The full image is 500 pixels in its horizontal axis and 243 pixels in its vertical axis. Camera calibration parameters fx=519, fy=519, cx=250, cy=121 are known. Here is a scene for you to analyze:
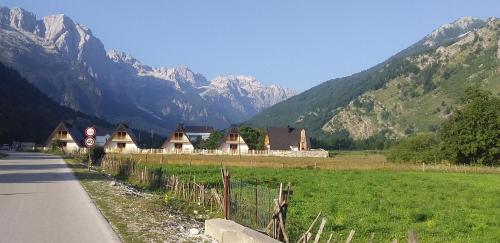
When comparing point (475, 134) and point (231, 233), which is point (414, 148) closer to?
point (475, 134)

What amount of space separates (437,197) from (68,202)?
2114cm

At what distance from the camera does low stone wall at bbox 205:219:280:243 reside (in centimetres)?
1308

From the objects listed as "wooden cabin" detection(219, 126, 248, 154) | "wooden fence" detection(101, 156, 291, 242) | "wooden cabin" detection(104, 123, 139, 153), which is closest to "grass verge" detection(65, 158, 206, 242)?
"wooden fence" detection(101, 156, 291, 242)

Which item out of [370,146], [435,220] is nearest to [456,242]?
[435,220]

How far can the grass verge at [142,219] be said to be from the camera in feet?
50.2

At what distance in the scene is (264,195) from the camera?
56.0ft

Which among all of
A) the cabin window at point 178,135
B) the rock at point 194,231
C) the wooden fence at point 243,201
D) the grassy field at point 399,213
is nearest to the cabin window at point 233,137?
the cabin window at point 178,135

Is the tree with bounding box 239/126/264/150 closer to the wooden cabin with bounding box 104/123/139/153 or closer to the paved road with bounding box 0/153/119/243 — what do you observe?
the wooden cabin with bounding box 104/123/139/153

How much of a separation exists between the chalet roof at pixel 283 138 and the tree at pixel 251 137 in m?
3.52

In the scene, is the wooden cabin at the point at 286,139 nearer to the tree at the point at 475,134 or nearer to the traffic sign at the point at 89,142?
the tree at the point at 475,134

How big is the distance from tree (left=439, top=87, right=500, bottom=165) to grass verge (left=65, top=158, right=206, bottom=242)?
61634 millimetres

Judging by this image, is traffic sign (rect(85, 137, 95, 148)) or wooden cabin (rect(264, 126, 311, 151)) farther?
wooden cabin (rect(264, 126, 311, 151))

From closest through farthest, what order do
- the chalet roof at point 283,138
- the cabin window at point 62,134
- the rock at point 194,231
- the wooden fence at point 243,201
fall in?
1. the wooden fence at point 243,201
2. the rock at point 194,231
3. the chalet roof at point 283,138
4. the cabin window at point 62,134

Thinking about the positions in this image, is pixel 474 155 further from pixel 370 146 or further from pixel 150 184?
pixel 370 146
